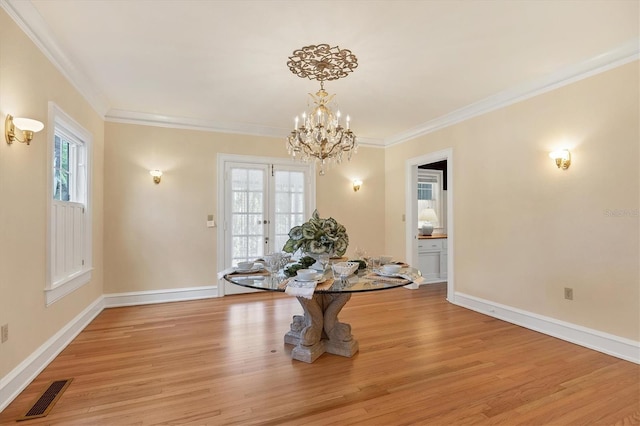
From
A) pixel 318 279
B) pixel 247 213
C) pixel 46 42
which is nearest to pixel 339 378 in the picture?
pixel 318 279

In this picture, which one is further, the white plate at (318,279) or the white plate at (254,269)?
the white plate at (254,269)

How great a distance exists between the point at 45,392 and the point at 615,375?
4196 millimetres

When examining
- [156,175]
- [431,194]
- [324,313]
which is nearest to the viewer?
[324,313]

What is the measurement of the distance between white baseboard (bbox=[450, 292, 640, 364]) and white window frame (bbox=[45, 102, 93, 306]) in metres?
4.59

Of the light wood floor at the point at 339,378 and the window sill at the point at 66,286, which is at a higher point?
the window sill at the point at 66,286

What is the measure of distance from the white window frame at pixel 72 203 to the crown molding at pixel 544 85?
14.8 feet

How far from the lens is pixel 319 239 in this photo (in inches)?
104

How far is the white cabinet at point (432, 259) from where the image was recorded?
5918 millimetres

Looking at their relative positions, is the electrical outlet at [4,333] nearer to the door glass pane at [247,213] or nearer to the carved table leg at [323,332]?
the carved table leg at [323,332]

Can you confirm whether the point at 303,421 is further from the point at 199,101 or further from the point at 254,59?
the point at 199,101

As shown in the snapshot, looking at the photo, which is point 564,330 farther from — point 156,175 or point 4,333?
point 156,175

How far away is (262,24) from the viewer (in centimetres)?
245

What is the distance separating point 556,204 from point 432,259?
293 cm

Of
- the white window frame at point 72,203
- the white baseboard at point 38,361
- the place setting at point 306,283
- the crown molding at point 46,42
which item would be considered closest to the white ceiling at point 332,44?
the crown molding at point 46,42
